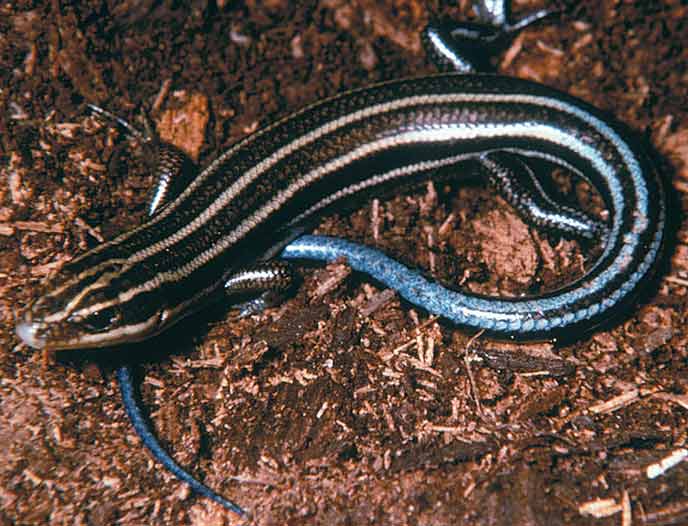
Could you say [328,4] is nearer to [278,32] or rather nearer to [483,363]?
[278,32]

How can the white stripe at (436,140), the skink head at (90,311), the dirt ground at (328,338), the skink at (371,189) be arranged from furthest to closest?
the white stripe at (436,140)
the skink at (371,189)
the skink head at (90,311)
the dirt ground at (328,338)

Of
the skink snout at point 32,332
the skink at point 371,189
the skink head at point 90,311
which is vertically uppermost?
the skink at point 371,189

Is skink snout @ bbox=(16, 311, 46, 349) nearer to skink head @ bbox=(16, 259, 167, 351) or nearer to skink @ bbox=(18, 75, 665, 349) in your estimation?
skink head @ bbox=(16, 259, 167, 351)

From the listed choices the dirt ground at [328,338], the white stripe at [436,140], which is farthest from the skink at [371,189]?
the dirt ground at [328,338]

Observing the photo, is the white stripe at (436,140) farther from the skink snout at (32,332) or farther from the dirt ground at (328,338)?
the skink snout at (32,332)

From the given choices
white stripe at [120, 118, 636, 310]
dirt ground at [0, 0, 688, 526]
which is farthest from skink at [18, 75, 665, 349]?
dirt ground at [0, 0, 688, 526]

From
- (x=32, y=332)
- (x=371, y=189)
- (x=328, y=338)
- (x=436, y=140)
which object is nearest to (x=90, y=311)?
(x=32, y=332)

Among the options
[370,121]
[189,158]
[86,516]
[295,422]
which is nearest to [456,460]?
[295,422]
